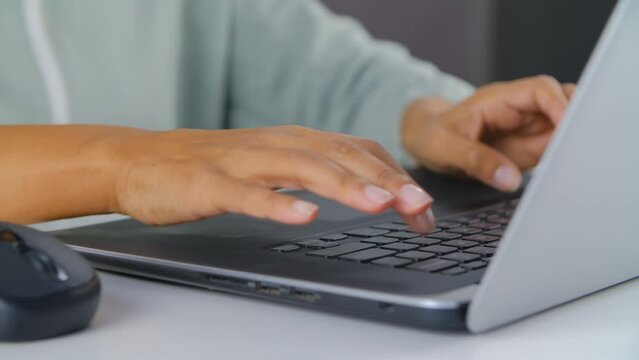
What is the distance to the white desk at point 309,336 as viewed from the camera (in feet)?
1.23

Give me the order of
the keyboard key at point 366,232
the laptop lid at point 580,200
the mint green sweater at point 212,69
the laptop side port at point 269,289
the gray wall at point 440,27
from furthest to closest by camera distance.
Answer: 1. the gray wall at point 440,27
2. the mint green sweater at point 212,69
3. the keyboard key at point 366,232
4. the laptop side port at point 269,289
5. the laptop lid at point 580,200

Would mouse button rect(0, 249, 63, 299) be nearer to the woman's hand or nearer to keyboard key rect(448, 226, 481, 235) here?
keyboard key rect(448, 226, 481, 235)

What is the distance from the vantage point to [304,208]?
1.52ft

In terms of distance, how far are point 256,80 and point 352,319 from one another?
3.03 feet

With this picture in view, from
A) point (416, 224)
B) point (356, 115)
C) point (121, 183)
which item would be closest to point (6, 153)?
point (121, 183)

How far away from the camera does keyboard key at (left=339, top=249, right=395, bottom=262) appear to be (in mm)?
466

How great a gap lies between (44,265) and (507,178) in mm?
446

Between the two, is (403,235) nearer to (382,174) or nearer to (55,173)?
(382,174)

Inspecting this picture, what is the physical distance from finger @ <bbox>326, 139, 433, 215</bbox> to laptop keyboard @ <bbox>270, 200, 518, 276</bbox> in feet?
0.09

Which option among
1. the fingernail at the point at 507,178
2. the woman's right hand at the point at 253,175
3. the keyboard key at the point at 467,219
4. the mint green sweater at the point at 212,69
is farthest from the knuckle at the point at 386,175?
the mint green sweater at the point at 212,69

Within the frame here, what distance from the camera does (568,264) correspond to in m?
0.39

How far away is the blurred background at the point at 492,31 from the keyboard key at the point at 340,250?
4.42ft

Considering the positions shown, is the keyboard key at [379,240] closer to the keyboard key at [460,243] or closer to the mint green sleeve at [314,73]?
the keyboard key at [460,243]

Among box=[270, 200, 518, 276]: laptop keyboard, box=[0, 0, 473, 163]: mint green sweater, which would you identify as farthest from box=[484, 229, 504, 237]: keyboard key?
box=[0, 0, 473, 163]: mint green sweater
